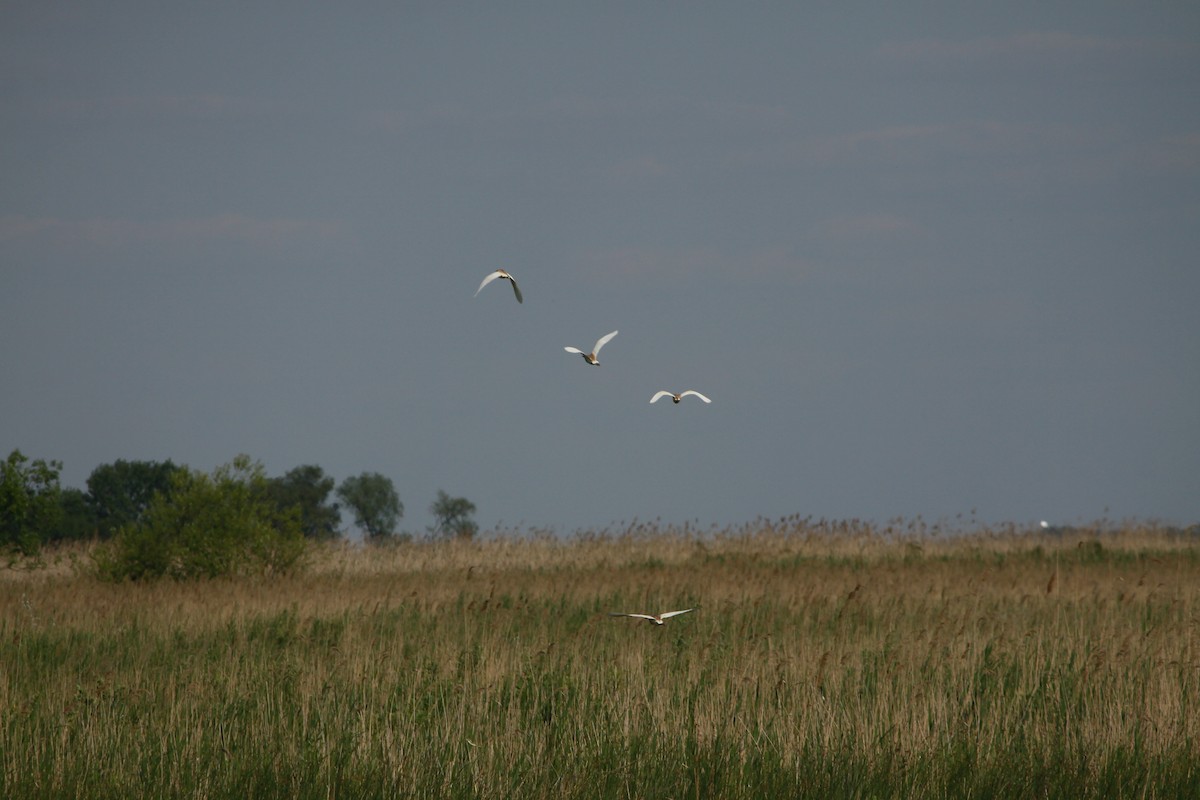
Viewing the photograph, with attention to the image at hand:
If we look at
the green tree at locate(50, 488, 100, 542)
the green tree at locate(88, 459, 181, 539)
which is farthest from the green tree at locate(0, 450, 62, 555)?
the green tree at locate(88, 459, 181, 539)

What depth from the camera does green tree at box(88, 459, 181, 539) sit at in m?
58.8

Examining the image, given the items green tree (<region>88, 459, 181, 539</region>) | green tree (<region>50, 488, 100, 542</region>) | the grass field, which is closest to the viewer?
the grass field

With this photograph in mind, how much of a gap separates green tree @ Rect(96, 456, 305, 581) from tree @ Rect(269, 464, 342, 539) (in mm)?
36661

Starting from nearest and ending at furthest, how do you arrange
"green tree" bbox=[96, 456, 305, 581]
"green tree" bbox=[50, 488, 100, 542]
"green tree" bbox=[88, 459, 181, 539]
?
"green tree" bbox=[96, 456, 305, 581] < "green tree" bbox=[50, 488, 100, 542] < "green tree" bbox=[88, 459, 181, 539]

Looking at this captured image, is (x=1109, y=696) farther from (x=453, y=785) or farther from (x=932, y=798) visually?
(x=453, y=785)

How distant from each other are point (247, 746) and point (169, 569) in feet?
51.8

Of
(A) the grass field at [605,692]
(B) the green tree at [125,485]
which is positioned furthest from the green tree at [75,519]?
(A) the grass field at [605,692]

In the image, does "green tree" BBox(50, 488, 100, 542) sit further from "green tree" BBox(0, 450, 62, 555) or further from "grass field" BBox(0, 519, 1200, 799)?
"grass field" BBox(0, 519, 1200, 799)

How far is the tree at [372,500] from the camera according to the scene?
6962 centimetres

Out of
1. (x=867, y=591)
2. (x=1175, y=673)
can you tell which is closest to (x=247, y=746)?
(x=1175, y=673)

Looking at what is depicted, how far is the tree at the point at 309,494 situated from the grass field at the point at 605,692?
41.4 metres

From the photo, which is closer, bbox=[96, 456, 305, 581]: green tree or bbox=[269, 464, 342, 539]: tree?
bbox=[96, 456, 305, 581]: green tree

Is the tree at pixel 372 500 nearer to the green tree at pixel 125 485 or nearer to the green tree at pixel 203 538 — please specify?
the green tree at pixel 125 485

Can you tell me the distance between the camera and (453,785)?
26.1 feet
